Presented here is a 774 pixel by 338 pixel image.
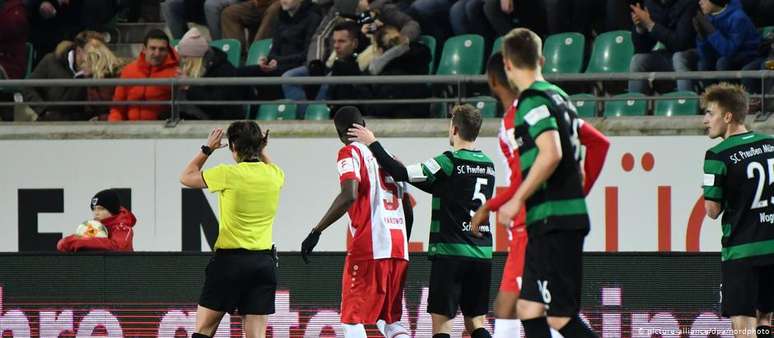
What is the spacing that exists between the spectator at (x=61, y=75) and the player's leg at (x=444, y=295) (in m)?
7.10

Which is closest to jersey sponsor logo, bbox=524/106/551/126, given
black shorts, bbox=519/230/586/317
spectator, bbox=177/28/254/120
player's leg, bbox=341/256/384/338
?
black shorts, bbox=519/230/586/317

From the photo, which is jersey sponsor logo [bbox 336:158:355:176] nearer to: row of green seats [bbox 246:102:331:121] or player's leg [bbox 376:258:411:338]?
player's leg [bbox 376:258:411:338]

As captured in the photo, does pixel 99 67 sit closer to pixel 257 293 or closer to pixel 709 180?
pixel 257 293

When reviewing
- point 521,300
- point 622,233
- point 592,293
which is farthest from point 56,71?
point 521,300

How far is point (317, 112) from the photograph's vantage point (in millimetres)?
15555

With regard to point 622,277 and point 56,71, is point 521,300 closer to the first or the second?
point 622,277

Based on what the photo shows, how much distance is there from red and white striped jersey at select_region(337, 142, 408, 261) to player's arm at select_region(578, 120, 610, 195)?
96.6 inches

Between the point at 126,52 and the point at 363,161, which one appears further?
the point at 126,52

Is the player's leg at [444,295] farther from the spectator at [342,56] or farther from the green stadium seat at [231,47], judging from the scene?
the green stadium seat at [231,47]

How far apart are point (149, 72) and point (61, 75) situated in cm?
117

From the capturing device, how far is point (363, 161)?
9578 millimetres

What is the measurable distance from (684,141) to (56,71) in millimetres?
6705

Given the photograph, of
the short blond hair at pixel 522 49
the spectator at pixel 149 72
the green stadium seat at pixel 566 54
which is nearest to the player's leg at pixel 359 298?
the short blond hair at pixel 522 49

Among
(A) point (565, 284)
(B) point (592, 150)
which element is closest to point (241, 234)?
(B) point (592, 150)
